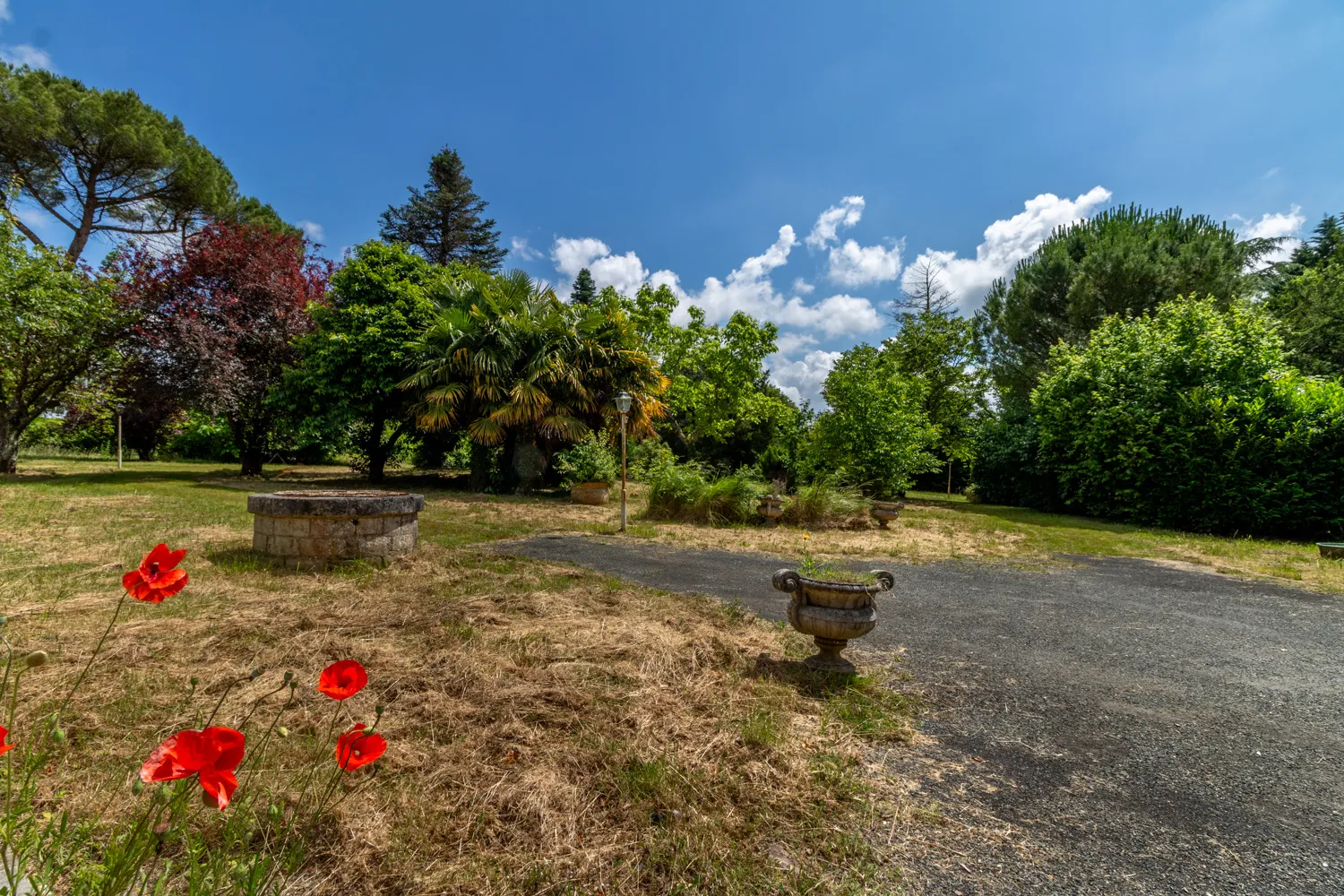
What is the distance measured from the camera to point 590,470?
1196 cm

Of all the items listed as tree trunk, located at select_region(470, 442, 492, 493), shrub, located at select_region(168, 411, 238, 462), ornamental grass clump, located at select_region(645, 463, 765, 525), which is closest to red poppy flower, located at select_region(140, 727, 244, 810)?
ornamental grass clump, located at select_region(645, 463, 765, 525)

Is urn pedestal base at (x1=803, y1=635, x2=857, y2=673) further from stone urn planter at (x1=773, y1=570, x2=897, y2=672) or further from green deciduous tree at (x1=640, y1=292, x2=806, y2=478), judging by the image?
green deciduous tree at (x1=640, y1=292, x2=806, y2=478)

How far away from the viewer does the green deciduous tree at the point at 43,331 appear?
1092 cm

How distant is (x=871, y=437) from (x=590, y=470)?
20.1 feet

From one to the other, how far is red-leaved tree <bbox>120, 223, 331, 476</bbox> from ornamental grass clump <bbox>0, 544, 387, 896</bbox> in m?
12.0

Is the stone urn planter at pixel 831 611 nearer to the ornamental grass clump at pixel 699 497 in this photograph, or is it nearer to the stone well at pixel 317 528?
the stone well at pixel 317 528

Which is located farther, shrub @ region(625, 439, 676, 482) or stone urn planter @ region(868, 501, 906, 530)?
shrub @ region(625, 439, 676, 482)

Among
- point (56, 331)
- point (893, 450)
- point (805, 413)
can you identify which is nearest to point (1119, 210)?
point (805, 413)

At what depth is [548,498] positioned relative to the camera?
1191cm

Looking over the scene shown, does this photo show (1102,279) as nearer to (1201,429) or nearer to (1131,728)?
(1201,429)

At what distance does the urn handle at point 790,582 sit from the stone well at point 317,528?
387cm

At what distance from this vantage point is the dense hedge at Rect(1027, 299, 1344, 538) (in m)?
8.60

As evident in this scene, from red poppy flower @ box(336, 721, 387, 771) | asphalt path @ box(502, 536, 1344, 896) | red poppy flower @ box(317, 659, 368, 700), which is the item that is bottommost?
asphalt path @ box(502, 536, 1344, 896)

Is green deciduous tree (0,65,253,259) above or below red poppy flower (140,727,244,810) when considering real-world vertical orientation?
above
